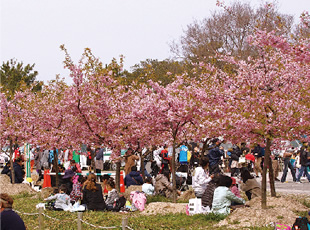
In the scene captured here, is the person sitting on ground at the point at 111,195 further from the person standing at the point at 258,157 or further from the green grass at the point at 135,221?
the person standing at the point at 258,157

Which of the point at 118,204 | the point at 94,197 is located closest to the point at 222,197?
the point at 118,204

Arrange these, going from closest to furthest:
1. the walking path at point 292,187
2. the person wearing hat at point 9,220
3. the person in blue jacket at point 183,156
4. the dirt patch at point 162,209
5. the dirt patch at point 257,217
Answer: the person wearing hat at point 9,220 < the dirt patch at point 257,217 < the dirt patch at point 162,209 < the walking path at point 292,187 < the person in blue jacket at point 183,156

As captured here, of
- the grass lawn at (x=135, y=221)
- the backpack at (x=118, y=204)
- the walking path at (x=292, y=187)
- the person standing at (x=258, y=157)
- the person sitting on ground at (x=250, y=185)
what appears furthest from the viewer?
the person standing at (x=258, y=157)

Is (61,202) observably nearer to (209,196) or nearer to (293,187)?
(209,196)

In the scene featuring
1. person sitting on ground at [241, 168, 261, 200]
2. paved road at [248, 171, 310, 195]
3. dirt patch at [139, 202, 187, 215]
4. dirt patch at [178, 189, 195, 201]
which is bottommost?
dirt patch at [139, 202, 187, 215]

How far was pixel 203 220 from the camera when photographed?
515 inches

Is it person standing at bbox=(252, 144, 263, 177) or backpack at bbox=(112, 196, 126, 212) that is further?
person standing at bbox=(252, 144, 263, 177)

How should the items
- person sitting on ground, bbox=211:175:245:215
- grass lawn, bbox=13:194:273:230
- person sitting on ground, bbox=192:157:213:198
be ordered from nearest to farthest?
grass lawn, bbox=13:194:273:230, person sitting on ground, bbox=211:175:245:215, person sitting on ground, bbox=192:157:213:198

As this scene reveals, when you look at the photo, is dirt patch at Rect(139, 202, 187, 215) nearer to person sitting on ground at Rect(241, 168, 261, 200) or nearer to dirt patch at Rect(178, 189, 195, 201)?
person sitting on ground at Rect(241, 168, 261, 200)

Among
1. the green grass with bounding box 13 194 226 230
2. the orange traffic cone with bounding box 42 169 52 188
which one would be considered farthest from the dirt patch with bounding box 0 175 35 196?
the green grass with bounding box 13 194 226 230

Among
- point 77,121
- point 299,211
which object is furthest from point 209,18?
point 299,211

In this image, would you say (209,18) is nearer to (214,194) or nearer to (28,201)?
(28,201)

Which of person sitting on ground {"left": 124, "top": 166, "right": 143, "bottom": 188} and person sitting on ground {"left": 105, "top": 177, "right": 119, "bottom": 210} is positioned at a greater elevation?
person sitting on ground {"left": 124, "top": 166, "right": 143, "bottom": 188}

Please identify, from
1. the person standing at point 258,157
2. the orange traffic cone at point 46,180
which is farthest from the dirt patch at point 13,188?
the person standing at point 258,157
